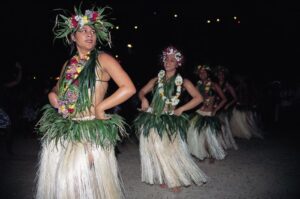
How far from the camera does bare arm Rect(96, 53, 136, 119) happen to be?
99.4 inches

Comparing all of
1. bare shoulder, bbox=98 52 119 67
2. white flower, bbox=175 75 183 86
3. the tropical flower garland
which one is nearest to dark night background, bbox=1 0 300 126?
the tropical flower garland

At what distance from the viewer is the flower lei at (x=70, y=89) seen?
2705mm

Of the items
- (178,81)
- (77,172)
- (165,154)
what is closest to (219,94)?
(178,81)

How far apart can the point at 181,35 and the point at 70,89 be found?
12.0 meters

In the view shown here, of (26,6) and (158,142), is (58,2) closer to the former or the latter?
(26,6)

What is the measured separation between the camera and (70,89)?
2713 mm

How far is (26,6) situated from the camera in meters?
9.62

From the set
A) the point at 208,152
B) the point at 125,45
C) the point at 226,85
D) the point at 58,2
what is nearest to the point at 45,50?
the point at 58,2

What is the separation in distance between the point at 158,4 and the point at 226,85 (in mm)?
6677

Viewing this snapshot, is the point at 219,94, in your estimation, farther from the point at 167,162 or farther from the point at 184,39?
the point at 184,39

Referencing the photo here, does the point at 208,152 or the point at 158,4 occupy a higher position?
the point at 158,4

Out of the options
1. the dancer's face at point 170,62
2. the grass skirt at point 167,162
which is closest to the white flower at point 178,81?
the dancer's face at point 170,62

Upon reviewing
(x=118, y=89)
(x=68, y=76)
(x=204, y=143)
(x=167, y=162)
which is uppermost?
(x=68, y=76)

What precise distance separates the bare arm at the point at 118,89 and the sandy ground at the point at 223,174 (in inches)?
71.4
